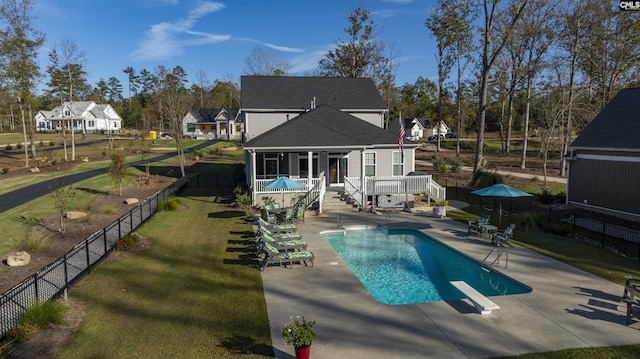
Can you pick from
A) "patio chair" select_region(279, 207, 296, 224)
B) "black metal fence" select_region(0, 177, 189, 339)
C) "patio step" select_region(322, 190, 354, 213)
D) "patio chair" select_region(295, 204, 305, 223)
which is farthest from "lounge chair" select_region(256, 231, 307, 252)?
"patio step" select_region(322, 190, 354, 213)

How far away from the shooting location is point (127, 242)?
15.1m

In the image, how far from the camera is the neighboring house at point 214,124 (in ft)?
273

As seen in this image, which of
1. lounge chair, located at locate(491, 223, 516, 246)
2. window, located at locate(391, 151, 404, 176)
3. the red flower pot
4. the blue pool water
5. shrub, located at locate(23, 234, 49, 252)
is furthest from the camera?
window, located at locate(391, 151, 404, 176)

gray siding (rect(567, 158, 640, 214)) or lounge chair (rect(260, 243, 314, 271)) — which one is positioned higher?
gray siding (rect(567, 158, 640, 214))

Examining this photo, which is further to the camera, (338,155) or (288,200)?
(338,155)

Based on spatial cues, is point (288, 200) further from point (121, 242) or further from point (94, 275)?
point (94, 275)

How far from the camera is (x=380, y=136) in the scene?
27.0 m

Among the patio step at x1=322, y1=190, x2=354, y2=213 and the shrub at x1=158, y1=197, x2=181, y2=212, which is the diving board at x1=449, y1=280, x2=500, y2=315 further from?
the shrub at x1=158, y1=197, x2=181, y2=212

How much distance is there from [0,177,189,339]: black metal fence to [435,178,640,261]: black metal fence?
718 inches

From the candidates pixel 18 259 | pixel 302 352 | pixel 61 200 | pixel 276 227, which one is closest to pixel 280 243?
pixel 276 227

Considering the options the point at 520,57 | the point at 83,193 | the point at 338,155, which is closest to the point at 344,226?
the point at 338,155

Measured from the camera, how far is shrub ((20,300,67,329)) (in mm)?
8992

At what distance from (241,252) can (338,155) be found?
1241cm

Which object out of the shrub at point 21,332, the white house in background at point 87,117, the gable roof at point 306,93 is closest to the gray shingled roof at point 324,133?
the gable roof at point 306,93
